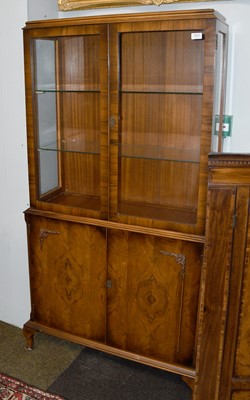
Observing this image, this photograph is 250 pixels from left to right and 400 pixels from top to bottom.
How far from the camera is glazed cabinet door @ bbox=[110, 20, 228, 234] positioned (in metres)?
2.01

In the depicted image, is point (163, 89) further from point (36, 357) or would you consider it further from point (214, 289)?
point (36, 357)

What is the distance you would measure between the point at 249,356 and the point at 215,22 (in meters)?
1.25

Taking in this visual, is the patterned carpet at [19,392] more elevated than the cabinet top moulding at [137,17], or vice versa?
the cabinet top moulding at [137,17]

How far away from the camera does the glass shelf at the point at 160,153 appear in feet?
6.79

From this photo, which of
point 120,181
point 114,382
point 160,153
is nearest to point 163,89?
point 160,153

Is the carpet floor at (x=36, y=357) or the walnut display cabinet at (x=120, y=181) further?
the carpet floor at (x=36, y=357)

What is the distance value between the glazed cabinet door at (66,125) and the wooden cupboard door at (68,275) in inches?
4.7

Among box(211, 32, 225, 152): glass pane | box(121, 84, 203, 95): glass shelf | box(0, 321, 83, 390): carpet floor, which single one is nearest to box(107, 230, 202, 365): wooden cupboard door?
box(0, 321, 83, 390): carpet floor

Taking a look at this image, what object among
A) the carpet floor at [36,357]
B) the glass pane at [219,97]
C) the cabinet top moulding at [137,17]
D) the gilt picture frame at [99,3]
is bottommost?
the carpet floor at [36,357]

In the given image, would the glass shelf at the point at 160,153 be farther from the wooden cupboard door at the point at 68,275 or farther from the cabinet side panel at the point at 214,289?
the cabinet side panel at the point at 214,289

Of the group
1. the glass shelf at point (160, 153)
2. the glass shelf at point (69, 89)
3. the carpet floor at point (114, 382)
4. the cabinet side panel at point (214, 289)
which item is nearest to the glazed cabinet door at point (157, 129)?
the glass shelf at point (160, 153)

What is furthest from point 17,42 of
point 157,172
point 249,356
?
point 249,356

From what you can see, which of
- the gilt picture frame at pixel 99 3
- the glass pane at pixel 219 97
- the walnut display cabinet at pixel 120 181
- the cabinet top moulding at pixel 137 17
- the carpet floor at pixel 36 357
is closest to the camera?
the cabinet top moulding at pixel 137 17

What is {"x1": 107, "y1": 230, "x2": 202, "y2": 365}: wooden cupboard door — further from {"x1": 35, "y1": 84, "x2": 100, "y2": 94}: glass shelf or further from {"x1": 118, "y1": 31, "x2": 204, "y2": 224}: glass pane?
{"x1": 35, "y1": 84, "x2": 100, "y2": 94}: glass shelf
